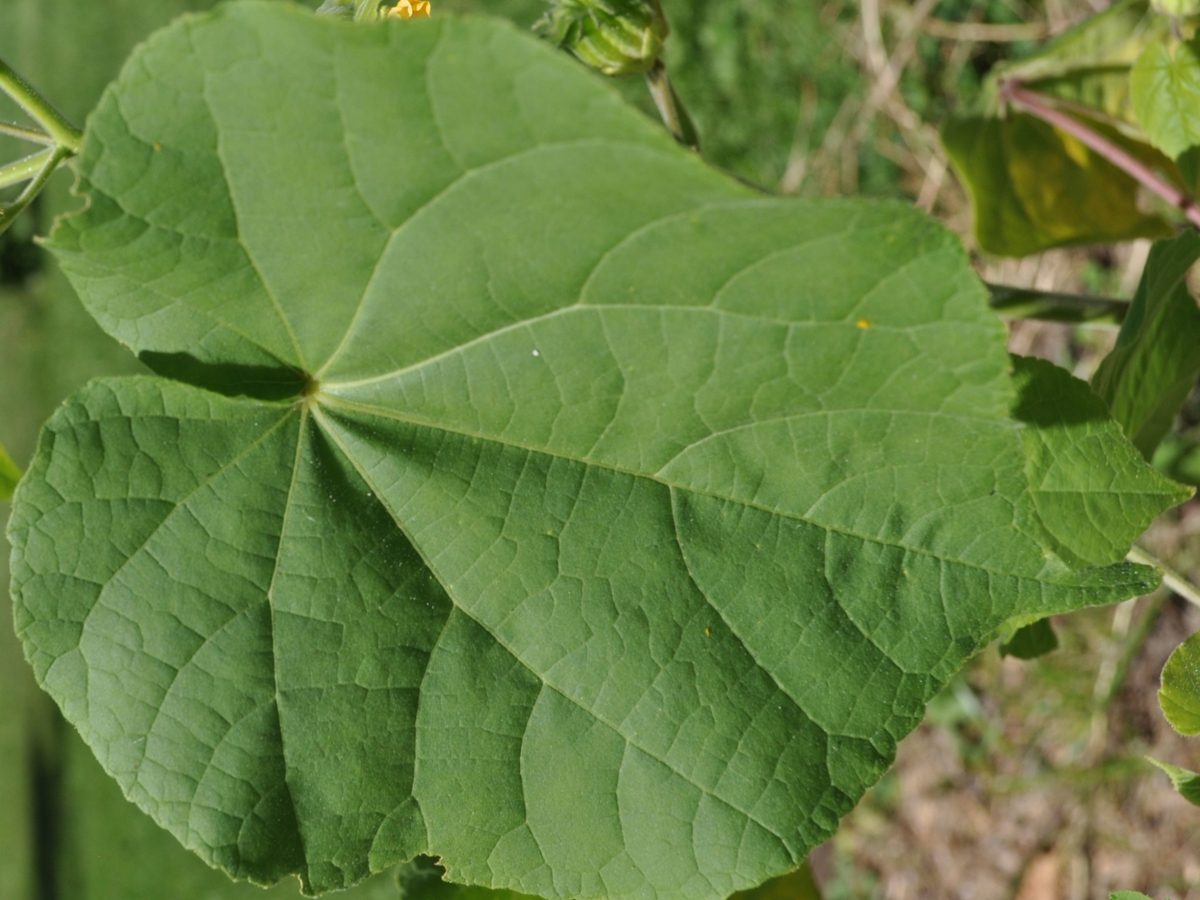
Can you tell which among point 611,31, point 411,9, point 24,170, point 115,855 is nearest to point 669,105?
point 611,31

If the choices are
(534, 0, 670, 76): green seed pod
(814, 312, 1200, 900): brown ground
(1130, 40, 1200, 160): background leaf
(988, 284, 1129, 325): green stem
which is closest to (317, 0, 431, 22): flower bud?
(534, 0, 670, 76): green seed pod

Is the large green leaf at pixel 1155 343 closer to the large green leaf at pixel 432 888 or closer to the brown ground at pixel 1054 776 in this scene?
the large green leaf at pixel 432 888

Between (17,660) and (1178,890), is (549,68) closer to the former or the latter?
(1178,890)

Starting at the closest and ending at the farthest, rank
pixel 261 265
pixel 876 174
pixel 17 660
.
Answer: pixel 261 265 < pixel 876 174 < pixel 17 660

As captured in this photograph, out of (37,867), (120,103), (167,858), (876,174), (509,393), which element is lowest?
(37,867)

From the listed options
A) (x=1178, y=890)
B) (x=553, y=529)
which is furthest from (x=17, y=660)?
(x=553, y=529)

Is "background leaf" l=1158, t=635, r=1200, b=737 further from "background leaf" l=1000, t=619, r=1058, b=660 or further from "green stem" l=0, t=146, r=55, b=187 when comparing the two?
"green stem" l=0, t=146, r=55, b=187
